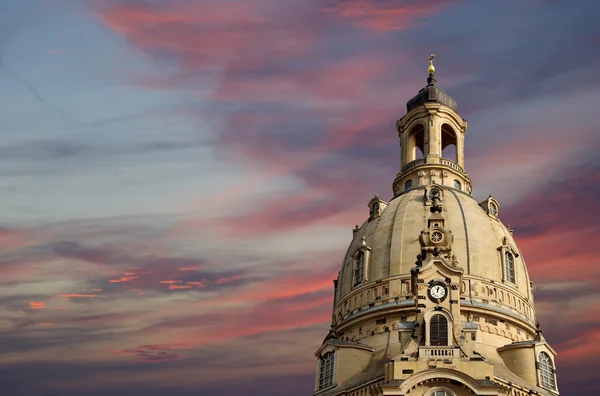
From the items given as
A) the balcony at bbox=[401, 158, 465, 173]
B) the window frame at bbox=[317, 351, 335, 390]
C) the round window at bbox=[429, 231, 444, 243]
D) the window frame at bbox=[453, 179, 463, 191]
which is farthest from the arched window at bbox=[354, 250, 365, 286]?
the window frame at bbox=[453, 179, 463, 191]

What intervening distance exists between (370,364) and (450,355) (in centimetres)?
1154

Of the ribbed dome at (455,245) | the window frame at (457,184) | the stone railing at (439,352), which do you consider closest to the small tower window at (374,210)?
the ribbed dome at (455,245)

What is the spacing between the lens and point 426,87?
10281 centimetres

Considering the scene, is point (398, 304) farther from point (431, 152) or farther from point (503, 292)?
point (431, 152)

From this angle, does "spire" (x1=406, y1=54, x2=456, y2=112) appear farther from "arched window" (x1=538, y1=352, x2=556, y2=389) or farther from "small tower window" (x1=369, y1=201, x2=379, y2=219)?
"arched window" (x1=538, y1=352, x2=556, y2=389)

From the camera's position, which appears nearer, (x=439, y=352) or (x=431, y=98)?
(x=439, y=352)

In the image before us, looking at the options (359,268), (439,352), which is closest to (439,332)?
(439,352)

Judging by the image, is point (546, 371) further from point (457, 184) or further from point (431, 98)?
point (431, 98)

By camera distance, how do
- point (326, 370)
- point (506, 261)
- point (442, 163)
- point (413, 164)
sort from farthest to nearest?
point (413, 164), point (442, 163), point (506, 261), point (326, 370)

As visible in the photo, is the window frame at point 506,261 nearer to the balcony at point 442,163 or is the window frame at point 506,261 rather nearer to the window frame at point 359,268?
the balcony at point 442,163

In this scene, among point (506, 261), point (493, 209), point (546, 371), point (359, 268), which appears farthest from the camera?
point (493, 209)

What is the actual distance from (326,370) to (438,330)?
564 inches

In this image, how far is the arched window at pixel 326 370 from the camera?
260 feet

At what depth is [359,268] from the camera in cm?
8706
